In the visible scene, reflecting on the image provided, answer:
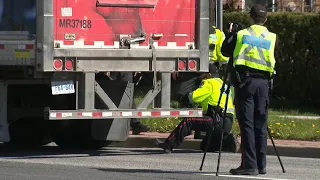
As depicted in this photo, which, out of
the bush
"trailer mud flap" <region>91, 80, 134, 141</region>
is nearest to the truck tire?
"trailer mud flap" <region>91, 80, 134, 141</region>

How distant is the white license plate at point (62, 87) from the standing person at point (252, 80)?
8.64 feet

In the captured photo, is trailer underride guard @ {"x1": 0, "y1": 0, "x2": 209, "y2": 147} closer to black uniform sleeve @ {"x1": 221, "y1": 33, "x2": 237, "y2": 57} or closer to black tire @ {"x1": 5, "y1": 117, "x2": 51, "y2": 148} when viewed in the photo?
black tire @ {"x1": 5, "y1": 117, "x2": 51, "y2": 148}

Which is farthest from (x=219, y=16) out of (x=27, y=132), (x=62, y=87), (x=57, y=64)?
(x=57, y=64)

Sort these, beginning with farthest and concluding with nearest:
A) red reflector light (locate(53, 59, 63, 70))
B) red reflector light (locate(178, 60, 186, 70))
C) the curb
→ the curb → red reflector light (locate(178, 60, 186, 70)) → red reflector light (locate(53, 59, 63, 70))

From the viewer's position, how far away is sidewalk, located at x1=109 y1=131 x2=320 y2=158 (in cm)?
1359

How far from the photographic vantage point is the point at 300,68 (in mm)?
19875

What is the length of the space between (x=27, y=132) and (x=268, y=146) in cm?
371

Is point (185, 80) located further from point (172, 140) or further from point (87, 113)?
point (87, 113)

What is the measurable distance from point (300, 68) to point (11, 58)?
9496 millimetres

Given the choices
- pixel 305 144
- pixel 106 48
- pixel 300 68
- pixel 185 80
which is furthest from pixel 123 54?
pixel 300 68

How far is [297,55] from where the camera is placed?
1989 cm

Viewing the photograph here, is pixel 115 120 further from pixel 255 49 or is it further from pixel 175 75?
pixel 255 49

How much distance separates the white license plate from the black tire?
1.73m

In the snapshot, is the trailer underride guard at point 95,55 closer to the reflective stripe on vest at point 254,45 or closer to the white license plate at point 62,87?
the white license plate at point 62,87
